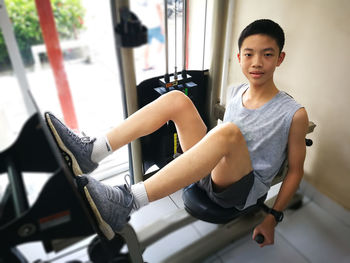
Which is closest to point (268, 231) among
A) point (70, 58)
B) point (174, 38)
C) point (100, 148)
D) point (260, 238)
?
point (260, 238)

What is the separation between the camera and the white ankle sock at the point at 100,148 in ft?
3.65

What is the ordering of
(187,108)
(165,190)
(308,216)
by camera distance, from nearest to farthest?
1. (165,190)
2. (187,108)
3. (308,216)

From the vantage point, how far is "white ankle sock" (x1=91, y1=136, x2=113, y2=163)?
1.11m

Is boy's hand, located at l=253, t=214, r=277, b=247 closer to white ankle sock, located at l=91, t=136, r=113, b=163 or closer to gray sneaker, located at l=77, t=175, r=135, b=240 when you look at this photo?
gray sneaker, located at l=77, t=175, r=135, b=240

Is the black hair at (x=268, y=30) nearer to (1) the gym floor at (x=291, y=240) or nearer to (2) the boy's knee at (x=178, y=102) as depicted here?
(2) the boy's knee at (x=178, y=102)

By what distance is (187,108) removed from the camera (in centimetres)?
120

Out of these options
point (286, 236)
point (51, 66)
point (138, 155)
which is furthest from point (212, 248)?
point (51, 66)

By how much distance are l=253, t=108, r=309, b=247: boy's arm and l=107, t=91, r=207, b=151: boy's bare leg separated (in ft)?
1.26

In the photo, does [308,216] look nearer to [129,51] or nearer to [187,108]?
[187,108]

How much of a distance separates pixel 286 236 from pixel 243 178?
2.09 ft

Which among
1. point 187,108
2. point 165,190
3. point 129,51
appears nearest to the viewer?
point 129,51

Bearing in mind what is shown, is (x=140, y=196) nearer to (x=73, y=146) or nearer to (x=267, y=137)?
(x=73, y=146)

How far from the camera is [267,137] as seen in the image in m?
1.09

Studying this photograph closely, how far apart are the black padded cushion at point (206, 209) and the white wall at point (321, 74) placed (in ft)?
1.84
